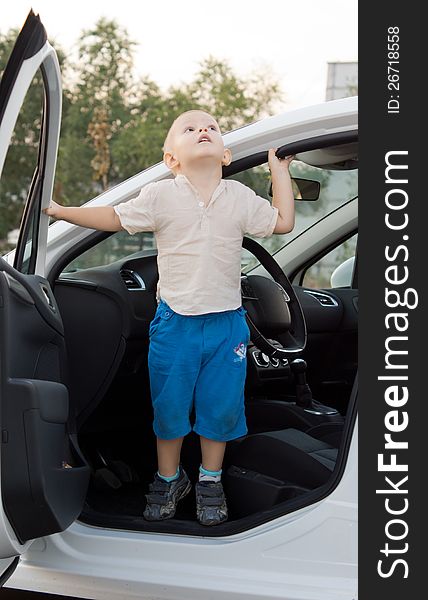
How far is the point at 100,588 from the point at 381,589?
2.60 feet

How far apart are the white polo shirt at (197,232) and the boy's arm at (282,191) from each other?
2cm

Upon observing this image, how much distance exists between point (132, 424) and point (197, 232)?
0.95m

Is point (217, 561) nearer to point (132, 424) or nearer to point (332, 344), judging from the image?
point (132, 424)

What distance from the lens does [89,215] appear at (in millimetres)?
2734

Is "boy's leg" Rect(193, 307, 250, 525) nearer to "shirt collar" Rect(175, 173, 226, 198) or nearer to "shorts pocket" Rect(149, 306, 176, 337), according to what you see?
"shorts pocket" Rect(149, 306, 176, 337)

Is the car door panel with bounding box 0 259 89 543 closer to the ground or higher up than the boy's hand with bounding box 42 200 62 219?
closer to the ground

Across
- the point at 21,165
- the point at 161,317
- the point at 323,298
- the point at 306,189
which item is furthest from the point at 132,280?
the point at 21,165

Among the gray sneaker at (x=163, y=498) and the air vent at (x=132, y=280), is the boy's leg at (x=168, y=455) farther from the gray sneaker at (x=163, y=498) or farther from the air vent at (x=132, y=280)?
the air vent at (x=132, y=280)

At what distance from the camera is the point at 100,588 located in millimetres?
2648

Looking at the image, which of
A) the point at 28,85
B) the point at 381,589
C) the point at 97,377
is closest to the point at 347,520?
the point at 381,589

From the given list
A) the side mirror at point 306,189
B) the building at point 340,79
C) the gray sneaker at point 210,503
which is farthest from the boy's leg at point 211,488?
the building at point 340,79

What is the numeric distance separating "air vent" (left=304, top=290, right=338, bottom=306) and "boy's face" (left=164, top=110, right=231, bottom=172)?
1285mm

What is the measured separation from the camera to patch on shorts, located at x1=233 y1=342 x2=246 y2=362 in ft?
9.08

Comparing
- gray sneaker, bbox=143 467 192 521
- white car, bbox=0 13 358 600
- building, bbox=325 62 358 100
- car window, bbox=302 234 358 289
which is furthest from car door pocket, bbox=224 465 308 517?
building, bbox=325 62 358 100
